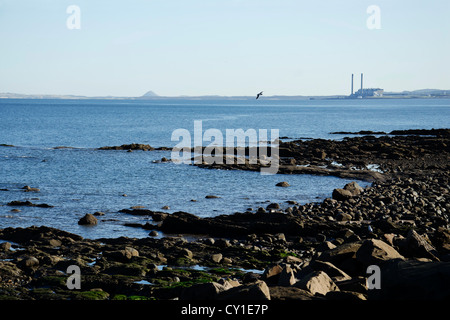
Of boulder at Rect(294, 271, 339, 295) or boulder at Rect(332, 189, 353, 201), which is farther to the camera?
boulder at Rect(332, 189, 353, 201)

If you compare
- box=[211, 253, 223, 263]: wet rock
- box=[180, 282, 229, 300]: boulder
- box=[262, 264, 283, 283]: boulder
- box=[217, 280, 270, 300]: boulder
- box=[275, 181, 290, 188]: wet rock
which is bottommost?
box=[275, 181, 290, 188]: wet rock

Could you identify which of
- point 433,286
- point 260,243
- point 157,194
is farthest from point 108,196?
point 433,286

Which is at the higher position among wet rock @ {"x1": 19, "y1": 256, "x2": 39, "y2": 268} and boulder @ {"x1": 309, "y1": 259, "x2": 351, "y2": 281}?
boulder @ {"x1": 309, "y1": 259, "x2": 351, "y2": 281}

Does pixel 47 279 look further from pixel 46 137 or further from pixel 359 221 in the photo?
pixel 46 137

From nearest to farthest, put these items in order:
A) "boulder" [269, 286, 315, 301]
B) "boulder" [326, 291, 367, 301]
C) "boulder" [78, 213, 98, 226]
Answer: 1. "boulder" [326, 291, 367, 301]
2. "boulder" [269, 286, 315, 301]
3. "boulder" [78, 213, 98, 226]

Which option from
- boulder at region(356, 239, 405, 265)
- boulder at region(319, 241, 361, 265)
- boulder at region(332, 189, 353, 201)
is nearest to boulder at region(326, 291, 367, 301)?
boulder at region(356, 239, 405, 265)

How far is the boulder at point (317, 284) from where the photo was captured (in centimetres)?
1203

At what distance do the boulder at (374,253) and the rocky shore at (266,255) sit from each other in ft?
0.10

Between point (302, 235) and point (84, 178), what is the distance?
81.5 feet

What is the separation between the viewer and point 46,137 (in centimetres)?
→ 8731

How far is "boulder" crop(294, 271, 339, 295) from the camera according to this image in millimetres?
12031

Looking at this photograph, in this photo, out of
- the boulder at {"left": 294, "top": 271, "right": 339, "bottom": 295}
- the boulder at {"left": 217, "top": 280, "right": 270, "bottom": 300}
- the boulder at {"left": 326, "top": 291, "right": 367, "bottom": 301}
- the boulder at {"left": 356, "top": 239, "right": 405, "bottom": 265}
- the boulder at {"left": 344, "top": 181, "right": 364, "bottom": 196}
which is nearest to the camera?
the boulder at {"left": 217, "top": 280, "right": 270, "bottom": 300}

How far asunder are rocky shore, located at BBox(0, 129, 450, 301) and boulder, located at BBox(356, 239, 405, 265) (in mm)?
31

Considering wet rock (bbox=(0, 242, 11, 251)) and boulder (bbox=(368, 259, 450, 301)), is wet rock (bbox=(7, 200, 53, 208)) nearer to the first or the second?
wet rock (bbox=(0, 242, 11, 251))
